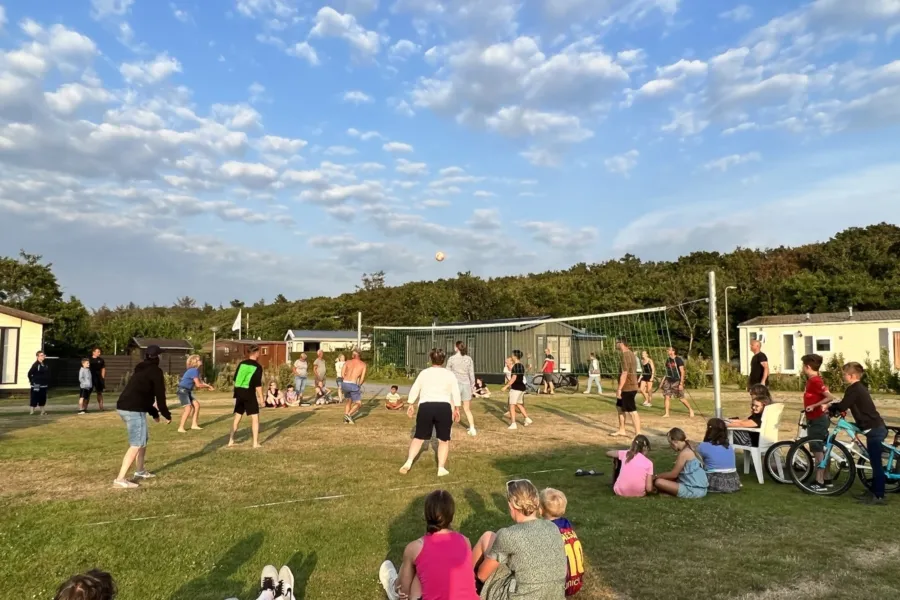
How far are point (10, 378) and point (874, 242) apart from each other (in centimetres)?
5049

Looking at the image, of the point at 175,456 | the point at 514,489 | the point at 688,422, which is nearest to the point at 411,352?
the point at 688,422

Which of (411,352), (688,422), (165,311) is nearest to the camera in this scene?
(688,422)

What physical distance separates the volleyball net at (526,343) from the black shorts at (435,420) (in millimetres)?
18273

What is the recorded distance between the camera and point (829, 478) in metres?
6.80

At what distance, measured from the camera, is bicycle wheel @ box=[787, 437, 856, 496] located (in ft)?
21.4

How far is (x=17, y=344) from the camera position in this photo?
67.4 feet

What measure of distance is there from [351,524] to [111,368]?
76.8ft

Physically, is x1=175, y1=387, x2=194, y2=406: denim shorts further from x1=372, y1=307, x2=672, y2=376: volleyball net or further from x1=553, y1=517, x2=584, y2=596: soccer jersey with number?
x1=372, y1=307, x2=672, y2=376: volleyball net

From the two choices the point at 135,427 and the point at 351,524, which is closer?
the point at 351,524

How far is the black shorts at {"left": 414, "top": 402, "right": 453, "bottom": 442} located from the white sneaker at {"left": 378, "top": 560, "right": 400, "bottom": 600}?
351cm

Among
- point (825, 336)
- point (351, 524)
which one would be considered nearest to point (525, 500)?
point (351, 524)

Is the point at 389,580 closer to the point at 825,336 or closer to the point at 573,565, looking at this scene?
the point at 573,565

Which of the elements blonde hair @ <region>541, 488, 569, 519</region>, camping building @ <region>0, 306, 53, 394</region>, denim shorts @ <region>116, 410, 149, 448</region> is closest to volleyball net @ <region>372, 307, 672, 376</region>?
camping building @ <region>0, 306, 53, 394</region>

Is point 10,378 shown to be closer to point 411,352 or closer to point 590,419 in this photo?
point 411,352
